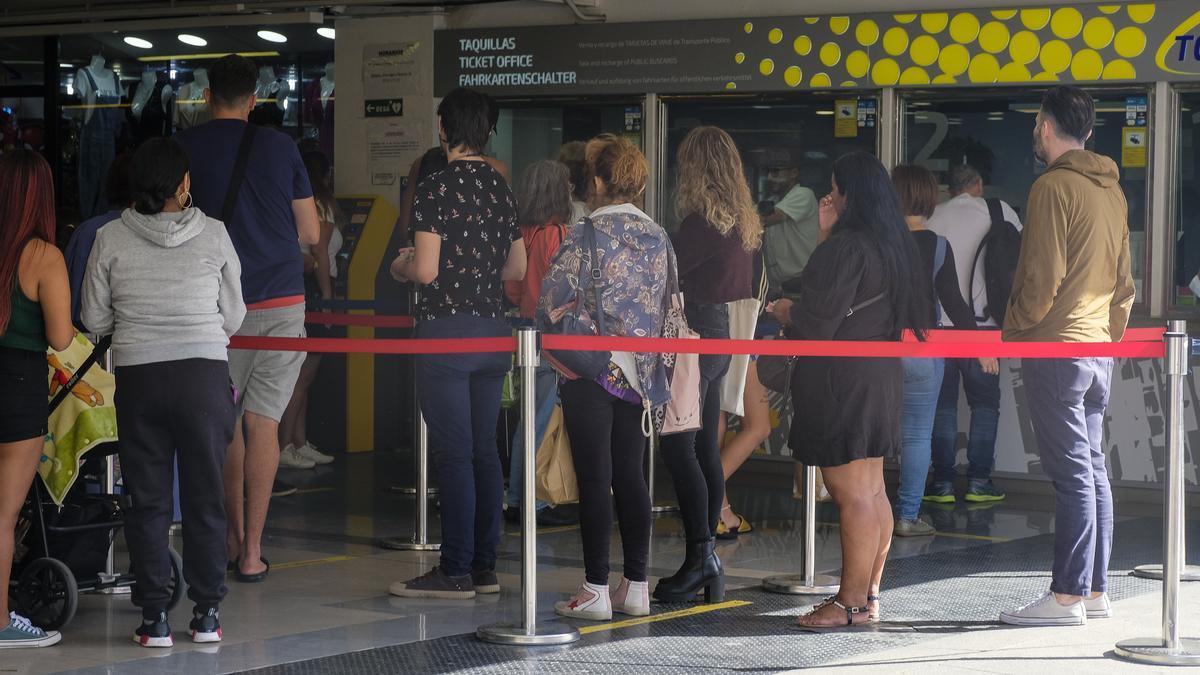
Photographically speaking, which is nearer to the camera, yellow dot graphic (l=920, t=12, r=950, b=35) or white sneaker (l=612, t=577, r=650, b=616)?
white sneaker (l=612, t=577, r=650, b=616)

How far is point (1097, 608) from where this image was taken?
6.32m

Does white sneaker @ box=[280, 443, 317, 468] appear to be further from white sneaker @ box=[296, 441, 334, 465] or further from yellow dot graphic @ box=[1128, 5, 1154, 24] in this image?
yellow dot graphic @ box=[1128, 5, 1154, 24]

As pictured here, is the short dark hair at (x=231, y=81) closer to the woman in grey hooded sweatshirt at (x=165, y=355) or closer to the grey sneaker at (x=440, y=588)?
the woman in grey hooded sweatshirt at (x=165, y=355)

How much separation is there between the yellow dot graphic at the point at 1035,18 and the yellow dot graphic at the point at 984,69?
0.26 metres

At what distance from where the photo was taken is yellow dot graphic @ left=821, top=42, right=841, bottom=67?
10156mm

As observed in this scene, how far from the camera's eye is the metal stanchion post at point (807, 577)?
6.75 meters

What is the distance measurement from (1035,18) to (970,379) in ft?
6.61

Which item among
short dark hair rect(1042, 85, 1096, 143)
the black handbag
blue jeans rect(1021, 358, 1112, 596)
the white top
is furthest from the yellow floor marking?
the white top

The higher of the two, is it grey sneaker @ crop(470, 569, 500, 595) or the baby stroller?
the baby stroller

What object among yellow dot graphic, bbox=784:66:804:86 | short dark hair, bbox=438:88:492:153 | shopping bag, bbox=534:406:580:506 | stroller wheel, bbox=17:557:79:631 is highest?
yellow dot graphic, bbox=784:66:804:86

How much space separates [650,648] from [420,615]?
963mm

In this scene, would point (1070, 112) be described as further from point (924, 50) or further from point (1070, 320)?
point (924, 50)

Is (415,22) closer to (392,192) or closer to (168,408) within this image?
(392,192)

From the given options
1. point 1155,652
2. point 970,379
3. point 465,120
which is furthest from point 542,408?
point 1155,652
